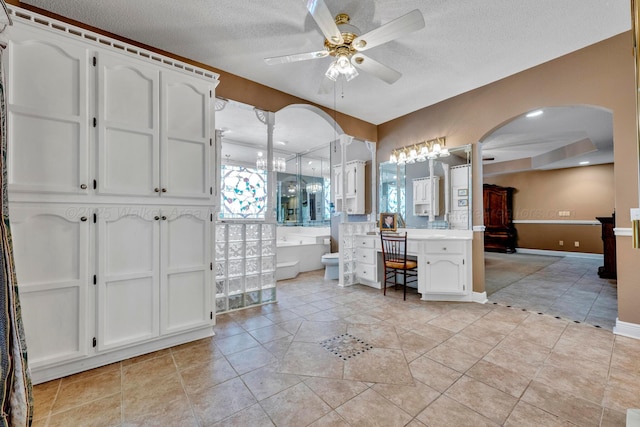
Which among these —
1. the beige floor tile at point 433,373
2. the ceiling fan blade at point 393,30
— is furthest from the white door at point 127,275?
the ceiling fan blade at point 393,30

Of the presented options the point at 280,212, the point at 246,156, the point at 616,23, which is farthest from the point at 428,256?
the point at 246,156

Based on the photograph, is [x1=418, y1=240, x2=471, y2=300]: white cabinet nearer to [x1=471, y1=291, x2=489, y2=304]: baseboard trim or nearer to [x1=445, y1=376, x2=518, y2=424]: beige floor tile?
[x1=471, y1=291, x2=489, y2=304]: baseboard trim

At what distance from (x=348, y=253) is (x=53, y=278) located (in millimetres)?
3401

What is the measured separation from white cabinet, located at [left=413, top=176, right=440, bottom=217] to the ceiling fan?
2029 mm

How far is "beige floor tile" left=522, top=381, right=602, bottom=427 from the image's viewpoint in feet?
4.87

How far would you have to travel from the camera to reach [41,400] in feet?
5.42

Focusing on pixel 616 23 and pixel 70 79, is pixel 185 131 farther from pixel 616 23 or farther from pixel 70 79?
pixel 616 23

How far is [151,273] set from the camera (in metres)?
2.20

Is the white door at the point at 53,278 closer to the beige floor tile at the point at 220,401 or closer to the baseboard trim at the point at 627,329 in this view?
the beige floor tile at the point at 220,401

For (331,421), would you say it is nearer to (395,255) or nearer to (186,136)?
(186,136)

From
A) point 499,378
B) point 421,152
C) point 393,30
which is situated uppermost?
point 393,30

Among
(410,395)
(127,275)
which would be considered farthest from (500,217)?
(127,275)

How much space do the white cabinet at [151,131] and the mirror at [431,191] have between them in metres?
3.12

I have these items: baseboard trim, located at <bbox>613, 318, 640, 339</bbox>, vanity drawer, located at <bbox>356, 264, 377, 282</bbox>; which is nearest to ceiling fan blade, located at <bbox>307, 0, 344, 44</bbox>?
vanity drawer, located at <bbox>356, 264, 377, 282</bbox>
